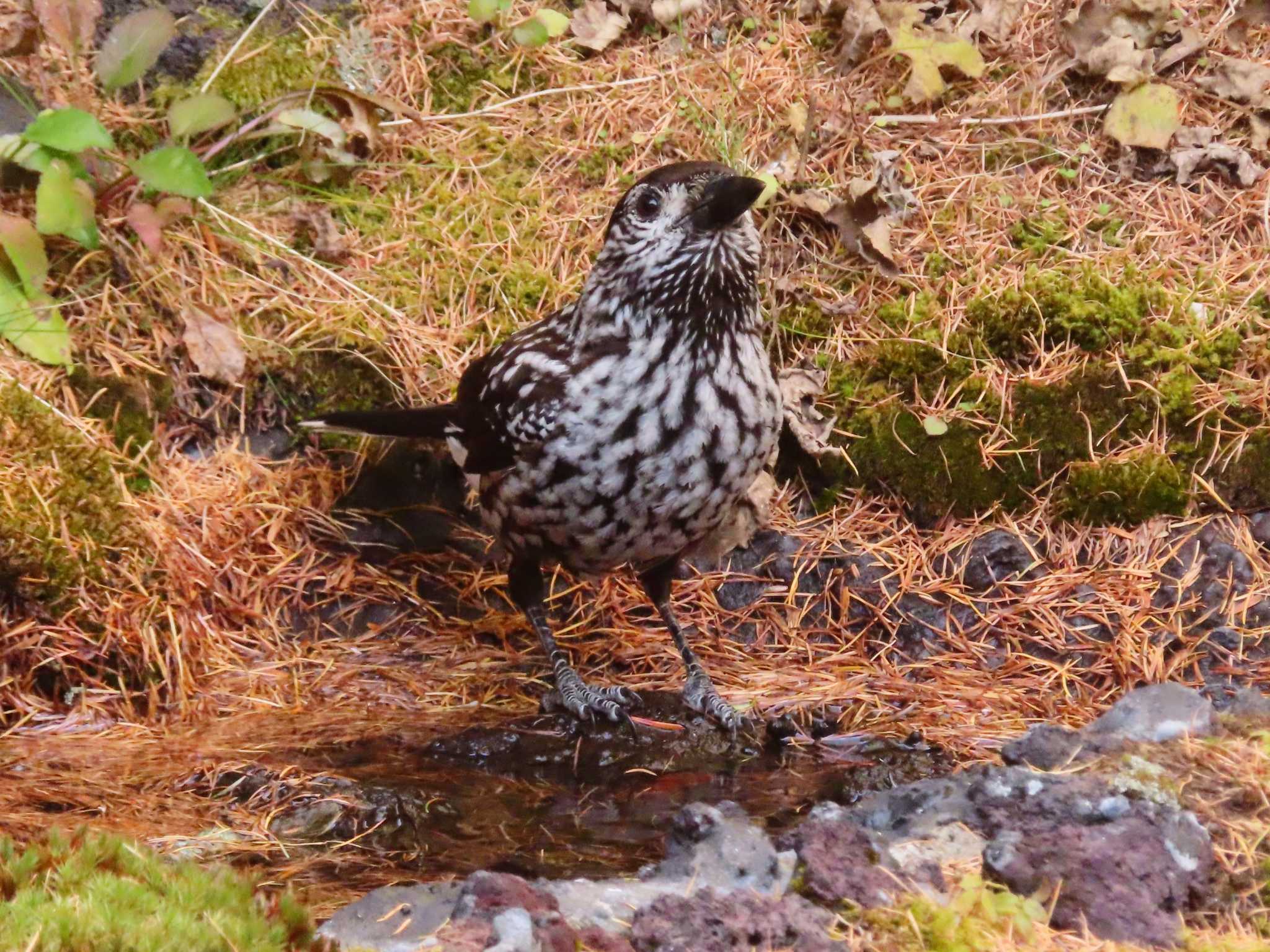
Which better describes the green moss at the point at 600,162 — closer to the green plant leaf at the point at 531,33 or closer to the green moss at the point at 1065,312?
the green plant leaf at the point at 531,33

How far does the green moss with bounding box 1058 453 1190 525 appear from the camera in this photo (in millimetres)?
4340

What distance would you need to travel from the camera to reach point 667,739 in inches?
151

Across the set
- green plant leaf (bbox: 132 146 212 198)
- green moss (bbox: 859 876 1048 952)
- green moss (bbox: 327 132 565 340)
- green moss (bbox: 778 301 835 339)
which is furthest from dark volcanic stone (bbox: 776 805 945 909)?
green plant leaf (bbox: 132 146 212 198)

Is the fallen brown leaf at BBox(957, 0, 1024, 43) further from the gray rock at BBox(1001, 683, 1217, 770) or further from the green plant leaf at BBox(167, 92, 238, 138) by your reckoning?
the gray rock at BBox(1001, 683, 1217, 770)

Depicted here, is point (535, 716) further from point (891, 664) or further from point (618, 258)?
point (618, 258)

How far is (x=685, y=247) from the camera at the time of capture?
3863mm

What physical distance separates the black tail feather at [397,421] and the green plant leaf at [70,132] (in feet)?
3.78

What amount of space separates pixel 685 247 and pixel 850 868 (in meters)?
2.06

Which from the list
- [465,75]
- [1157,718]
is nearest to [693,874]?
[1157,718]

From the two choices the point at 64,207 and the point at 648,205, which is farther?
the point at 64,207

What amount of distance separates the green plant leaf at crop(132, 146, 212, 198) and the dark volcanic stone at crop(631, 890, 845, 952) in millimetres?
3223

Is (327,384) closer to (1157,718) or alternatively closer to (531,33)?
(531,33)

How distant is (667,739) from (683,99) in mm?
2814

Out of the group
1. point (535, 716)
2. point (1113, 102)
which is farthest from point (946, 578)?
point (1113, 102)
